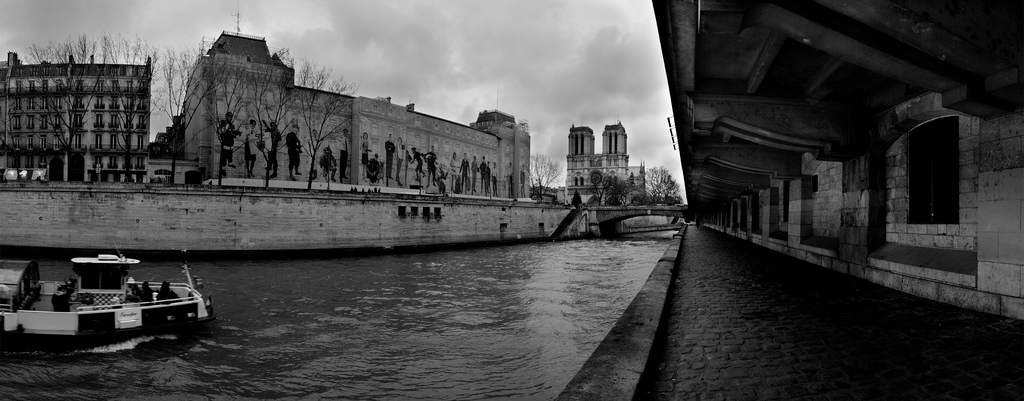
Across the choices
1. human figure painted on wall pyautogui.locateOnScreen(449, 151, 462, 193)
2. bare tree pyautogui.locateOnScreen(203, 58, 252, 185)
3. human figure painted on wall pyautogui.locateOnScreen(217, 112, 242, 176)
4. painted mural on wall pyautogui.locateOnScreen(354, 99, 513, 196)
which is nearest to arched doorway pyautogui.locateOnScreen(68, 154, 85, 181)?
bare tree pyautogui.locateOnScreen(203, 58, 252, 185)

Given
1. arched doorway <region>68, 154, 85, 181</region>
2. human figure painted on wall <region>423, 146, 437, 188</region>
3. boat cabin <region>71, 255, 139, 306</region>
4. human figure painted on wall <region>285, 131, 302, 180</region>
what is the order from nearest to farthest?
1. boat cabin <region>71, 255, 139, 306</region>
2. human figure painted on wall <region>285, 131, 302, 180</region>
3. arched doorway <region>68, 154, 85, 181</region>
4. human figure painted on wall <region>423, 146, 437, 188</region>

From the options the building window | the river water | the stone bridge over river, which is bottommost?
the river water

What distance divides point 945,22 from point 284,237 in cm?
3090

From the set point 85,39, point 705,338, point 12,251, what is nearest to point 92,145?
point 85,39

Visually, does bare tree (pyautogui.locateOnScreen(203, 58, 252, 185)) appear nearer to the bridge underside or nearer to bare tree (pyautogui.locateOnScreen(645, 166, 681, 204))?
the bridge underside

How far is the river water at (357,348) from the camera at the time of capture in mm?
8344

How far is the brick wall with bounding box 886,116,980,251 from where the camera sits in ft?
24.1

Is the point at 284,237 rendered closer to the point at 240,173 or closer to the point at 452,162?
the point at 240,173

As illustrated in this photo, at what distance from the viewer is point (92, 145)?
156 ft

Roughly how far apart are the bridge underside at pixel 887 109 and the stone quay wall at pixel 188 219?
24.3 m

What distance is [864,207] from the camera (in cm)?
1020

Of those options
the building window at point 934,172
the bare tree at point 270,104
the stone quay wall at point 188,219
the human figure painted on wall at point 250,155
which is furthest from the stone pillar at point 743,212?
the human figure painted on wall at point 250,155

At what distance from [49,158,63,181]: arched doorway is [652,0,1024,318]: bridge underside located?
54.3 m

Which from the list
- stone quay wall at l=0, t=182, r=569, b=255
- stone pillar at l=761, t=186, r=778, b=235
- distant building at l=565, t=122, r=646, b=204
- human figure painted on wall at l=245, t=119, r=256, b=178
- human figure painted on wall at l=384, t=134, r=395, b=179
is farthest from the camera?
distant building at l=565, t=122, r=646, b=204
